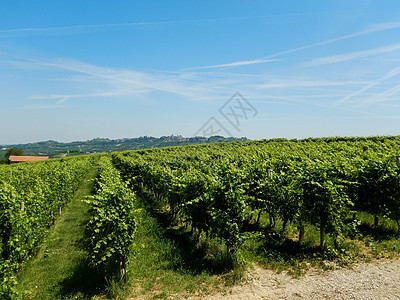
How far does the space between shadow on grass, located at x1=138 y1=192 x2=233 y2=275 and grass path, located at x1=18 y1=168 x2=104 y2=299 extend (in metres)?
2.19

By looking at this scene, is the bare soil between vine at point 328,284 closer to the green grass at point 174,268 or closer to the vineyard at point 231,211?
the green grass at point 174,268

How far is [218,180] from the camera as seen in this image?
6.81 metres

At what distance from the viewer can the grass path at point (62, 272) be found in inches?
202

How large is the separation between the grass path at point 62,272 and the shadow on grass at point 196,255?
219 cm

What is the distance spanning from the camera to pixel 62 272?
6027mm

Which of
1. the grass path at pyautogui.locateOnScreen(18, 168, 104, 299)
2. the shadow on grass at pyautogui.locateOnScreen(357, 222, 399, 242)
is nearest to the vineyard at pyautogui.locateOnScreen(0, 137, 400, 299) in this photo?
the shadow on grass at pyautogui.locateOnScreen(357, 222, 399, 242)

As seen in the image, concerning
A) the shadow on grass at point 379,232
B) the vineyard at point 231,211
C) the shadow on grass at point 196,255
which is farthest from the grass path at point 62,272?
the shadow on grass at point 379,232

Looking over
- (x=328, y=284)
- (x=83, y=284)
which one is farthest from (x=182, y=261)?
(x=328, y=284)

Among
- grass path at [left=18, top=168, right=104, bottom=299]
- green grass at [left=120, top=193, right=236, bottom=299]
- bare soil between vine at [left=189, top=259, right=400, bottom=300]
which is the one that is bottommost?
grass path at [left=18, top=168, right=104, bottom=299]

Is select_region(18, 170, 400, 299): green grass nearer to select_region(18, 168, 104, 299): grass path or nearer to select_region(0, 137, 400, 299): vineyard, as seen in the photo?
select_region(18, 168, 104, 299): grass path

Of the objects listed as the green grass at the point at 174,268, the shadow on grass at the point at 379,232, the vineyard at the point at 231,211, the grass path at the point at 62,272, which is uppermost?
the vineyard at the point at 231,211

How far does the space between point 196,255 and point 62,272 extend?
12.2 feet

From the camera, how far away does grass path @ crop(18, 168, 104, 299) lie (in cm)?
514

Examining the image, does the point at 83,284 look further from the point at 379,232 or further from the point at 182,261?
the point at 379,232
